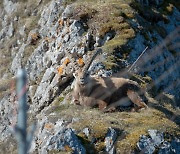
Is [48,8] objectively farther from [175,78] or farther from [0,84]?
[175,78]

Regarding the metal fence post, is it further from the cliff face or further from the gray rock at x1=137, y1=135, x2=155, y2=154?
the gray rock at x1=137, y1=135, x2=155, y2=154

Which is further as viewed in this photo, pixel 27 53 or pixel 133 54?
pixel 27 53

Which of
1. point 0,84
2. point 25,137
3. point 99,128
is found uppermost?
point 25,137

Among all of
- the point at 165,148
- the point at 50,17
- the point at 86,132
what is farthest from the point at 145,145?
the point at 50,17

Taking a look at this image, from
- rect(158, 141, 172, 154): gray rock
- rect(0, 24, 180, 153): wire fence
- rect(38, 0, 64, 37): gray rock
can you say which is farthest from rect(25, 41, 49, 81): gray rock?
rect(158, 141, 172, 154): gray rock

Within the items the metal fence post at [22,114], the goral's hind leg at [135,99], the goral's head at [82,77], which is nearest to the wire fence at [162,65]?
the goral's hind leg at [135,99]

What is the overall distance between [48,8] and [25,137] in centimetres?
3480

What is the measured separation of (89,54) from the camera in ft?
88.3

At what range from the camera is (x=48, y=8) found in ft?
125

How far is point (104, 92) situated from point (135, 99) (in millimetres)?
1523

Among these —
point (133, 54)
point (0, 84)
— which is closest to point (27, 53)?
point (0, 84)

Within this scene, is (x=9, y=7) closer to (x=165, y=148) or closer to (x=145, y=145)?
(x=145, y=145)

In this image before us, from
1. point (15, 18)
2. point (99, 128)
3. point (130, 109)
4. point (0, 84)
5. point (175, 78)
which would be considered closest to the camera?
point (99, 128)

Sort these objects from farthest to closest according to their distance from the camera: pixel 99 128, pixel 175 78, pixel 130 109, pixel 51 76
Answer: pixel 175 78, pixel 51 76, pixel 130 109, pixel 99 128
